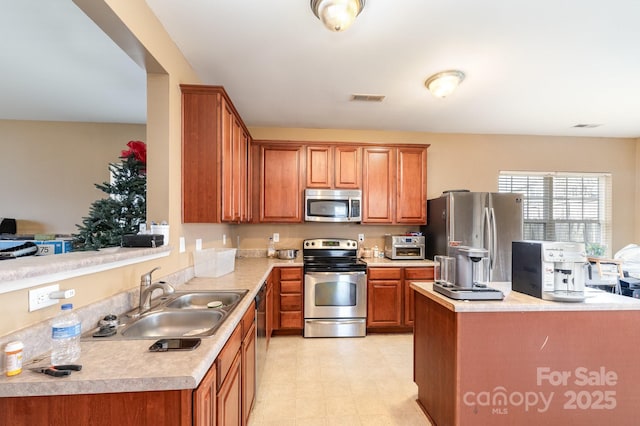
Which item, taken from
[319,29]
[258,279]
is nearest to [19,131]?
[258,279]

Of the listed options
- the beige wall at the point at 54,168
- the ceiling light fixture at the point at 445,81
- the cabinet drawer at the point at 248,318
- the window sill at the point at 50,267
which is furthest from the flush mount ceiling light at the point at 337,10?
the beige wall at the point at 54,168

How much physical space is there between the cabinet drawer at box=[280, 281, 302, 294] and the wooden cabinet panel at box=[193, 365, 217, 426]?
2226mm

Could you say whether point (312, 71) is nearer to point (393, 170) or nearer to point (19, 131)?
point (393, 170)

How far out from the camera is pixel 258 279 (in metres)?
2.38

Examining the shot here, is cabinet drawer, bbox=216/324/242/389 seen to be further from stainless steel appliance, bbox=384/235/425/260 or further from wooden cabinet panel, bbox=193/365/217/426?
stainless steel appliance, bbox=384/235/425/260

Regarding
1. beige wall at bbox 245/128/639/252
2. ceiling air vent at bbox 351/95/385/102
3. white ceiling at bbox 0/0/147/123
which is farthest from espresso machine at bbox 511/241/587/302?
white ceiling at bbox 0/0/147/123

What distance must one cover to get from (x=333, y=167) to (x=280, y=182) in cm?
73

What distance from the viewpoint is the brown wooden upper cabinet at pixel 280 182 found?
3.71 m

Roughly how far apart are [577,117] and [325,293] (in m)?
3.80

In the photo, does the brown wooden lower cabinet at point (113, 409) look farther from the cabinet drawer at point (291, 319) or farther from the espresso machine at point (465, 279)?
the cabinet drawer at point (291, 319)

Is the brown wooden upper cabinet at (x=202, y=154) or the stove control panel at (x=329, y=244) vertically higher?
the brown wooden upper cabinet at (x=202, y=154)

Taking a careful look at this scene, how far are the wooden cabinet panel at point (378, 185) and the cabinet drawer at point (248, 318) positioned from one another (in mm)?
2172

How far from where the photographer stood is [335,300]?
338cm

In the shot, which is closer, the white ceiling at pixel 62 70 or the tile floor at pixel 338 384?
the white ceiling at pixel 62 70
